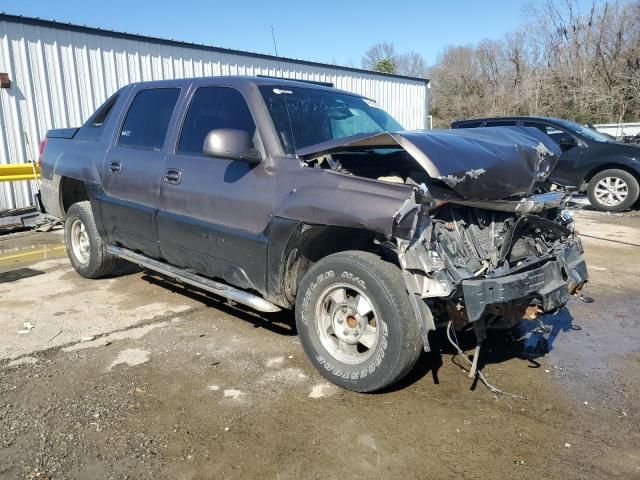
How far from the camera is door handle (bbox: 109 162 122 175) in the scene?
483 centimetres

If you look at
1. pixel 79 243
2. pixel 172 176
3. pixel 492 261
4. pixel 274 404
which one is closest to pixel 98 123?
pixel 79 243

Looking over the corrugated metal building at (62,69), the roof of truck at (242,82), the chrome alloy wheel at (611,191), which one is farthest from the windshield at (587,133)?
the roof of truck at (242,82)

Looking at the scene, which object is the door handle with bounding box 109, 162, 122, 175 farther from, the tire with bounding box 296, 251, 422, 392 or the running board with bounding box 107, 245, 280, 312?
the tire with bounding box 296, 251, 422, 392

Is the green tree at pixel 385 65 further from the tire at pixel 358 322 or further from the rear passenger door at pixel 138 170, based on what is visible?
the tire at pixel 358 322

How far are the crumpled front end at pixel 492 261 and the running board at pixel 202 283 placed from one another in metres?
1.17

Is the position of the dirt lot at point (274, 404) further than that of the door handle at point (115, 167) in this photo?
No

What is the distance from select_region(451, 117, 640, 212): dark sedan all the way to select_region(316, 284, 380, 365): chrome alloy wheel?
797cm

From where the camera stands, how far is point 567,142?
10.3m

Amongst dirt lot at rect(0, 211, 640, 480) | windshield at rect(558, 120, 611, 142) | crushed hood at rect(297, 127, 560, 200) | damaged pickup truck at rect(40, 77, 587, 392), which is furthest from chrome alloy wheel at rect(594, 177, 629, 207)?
crushed hood at rect(297, 127, 560, 200)

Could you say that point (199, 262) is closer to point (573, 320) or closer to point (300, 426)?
point (300, 426)

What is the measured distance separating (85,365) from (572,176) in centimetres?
975

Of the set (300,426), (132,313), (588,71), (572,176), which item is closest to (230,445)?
(300,426)

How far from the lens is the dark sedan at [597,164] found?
10.1m

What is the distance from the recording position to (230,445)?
276 cm
